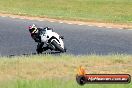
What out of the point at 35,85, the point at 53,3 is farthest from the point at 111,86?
the point at 53,3

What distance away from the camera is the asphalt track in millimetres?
16872

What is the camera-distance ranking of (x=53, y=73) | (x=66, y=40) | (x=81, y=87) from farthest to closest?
(x=66, y=40)
(x=53, y=73)
(x=81, y=87)

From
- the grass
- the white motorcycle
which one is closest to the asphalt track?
the white motorcycle

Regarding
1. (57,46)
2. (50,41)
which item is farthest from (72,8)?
(50,41)

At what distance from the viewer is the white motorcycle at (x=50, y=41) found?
47.5 feet

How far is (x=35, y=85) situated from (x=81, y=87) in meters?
0.76

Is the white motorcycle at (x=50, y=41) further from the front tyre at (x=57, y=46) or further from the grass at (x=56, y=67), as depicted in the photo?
the grass at (x=56, y=67)

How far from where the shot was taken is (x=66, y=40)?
19406mm

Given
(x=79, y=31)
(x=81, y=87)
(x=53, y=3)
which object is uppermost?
(x=53, y=3)

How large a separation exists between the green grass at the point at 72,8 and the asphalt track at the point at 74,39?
3566 mm

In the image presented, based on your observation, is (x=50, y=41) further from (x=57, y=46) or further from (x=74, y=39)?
(x=74, y=39)

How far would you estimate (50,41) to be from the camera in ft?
47.8

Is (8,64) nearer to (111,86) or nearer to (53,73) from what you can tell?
(53,73)

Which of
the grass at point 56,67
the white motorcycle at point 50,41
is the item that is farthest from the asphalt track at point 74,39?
the grass at point 56,67
